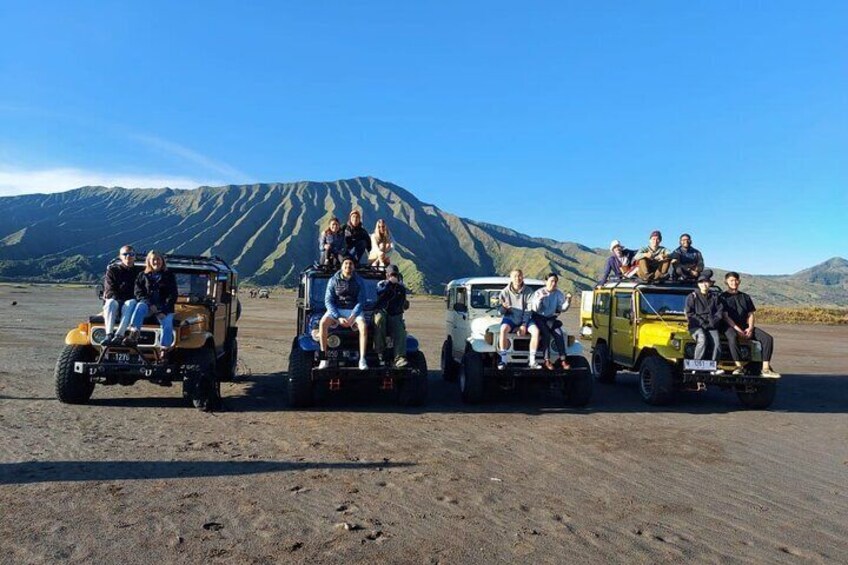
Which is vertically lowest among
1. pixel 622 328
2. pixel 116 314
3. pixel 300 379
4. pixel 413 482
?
pixel 413 482

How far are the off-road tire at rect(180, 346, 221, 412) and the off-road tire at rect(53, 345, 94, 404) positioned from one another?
133 centimetres

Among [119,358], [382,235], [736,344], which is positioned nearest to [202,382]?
[119,358]

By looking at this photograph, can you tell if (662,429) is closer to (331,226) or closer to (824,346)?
(331,226)

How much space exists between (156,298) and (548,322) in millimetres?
6069

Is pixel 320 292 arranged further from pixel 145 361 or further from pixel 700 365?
pixel 700 365

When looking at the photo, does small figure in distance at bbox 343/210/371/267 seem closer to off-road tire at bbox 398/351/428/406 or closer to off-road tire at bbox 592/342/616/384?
off-road tire at bbox 398/351/428/406

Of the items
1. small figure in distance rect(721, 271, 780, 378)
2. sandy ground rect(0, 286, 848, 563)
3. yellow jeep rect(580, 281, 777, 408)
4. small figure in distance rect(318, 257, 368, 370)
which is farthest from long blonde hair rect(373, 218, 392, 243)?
small figure in distance rect(721, 271, 780, 378)

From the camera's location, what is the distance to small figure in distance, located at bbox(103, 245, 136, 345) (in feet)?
27.2

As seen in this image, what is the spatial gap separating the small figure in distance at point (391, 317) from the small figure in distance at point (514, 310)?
1615 mm

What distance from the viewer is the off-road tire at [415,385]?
8852 millimetres

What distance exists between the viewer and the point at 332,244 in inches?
444

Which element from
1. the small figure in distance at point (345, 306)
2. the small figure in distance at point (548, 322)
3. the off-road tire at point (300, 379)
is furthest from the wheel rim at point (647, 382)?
the off-road tire at point (300, 379)

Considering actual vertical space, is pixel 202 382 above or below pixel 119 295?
below

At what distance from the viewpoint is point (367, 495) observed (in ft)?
16.8
